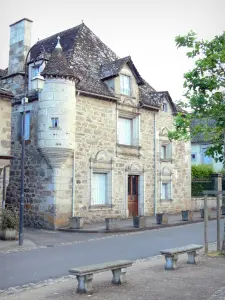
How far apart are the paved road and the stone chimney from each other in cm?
1077

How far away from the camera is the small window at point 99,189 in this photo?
19.5 m

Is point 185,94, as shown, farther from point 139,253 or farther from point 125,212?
point 125,212

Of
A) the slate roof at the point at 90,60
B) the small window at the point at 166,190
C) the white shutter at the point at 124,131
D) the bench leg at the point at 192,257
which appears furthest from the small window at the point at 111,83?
the bench leg at the point at 192,257

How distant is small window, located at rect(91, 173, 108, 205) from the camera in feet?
64.1

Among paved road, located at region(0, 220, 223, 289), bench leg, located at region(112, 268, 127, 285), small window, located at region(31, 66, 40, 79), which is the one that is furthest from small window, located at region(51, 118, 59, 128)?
bench leg, located at region(112, 268, 127, 285)

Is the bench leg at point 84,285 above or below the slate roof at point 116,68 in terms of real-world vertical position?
below

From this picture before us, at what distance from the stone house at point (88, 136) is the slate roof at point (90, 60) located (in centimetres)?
Answer: 7

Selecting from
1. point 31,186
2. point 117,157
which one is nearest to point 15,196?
point 31,186

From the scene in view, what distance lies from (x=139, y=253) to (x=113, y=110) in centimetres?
1050

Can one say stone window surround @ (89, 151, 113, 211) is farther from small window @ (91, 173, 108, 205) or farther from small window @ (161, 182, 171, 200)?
small window @ (161, 182, 171, 200)

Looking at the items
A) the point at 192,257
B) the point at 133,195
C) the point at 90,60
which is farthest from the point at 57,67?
the point at 192,257

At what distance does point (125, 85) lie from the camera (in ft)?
69.8

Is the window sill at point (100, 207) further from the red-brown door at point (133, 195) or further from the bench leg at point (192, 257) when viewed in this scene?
the bench leg at point (192, 257)

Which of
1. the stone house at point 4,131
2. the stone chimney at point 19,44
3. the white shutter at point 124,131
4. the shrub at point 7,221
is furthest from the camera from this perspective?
the white shutter at point 124,131
